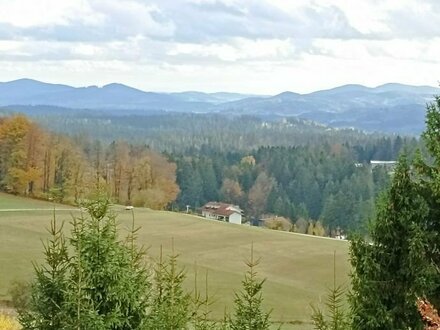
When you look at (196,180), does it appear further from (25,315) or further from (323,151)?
(25,315)

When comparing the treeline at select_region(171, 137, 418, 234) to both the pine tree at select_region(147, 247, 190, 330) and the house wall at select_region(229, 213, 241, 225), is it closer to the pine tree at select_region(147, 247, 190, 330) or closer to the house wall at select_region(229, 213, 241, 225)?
the house wall at select_region(229, 213, 241, 225)

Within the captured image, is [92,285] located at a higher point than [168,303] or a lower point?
higher

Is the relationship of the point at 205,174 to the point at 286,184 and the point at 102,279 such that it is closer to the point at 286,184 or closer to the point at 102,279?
the point at 286,184

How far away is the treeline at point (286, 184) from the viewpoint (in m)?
90.8

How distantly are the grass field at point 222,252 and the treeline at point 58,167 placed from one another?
3.09 metres

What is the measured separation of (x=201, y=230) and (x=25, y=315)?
48.7 m

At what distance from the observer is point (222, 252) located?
4894 cm

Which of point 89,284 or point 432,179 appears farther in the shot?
point 432,179

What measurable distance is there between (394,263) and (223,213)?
75.5 metres

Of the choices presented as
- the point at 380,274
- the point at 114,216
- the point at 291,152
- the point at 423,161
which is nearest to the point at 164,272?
the point at 114,216

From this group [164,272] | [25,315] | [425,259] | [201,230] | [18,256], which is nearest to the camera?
[25,315]

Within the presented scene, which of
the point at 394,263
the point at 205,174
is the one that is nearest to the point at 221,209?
the point at 205,174

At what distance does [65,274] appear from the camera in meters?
9.49

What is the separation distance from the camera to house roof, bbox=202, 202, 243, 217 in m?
88.4
